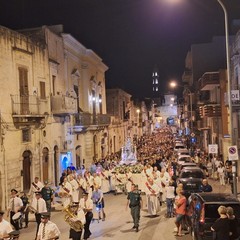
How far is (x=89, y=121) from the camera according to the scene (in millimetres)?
32969

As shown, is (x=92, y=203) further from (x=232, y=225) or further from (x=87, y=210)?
(x=232, y=225)

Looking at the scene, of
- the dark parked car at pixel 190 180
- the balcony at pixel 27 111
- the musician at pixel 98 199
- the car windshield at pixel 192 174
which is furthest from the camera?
the car windshield at pixel 192 174

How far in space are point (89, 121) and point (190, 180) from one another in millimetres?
14403

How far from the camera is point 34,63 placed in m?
23.5

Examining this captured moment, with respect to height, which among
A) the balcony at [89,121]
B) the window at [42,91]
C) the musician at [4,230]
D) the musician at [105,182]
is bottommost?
the musician at [105,182]

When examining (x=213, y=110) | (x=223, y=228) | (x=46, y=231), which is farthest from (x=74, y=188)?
(x=213, y=110)

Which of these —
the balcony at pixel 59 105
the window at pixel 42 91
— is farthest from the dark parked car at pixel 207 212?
the balcony at pixel 59 105

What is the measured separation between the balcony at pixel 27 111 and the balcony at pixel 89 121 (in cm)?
736

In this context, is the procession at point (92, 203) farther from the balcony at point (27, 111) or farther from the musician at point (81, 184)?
the balcony at point (27, 111)

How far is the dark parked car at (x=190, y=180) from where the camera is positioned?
19.4 m

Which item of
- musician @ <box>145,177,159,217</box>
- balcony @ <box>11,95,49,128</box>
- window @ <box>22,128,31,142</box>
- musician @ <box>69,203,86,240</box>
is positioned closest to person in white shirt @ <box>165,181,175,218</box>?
musician @ <box>145,177,159,217</box>

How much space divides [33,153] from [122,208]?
6.76 m

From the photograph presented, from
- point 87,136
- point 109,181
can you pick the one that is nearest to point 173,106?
point 87,136

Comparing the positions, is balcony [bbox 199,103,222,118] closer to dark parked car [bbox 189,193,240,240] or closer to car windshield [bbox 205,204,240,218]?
dark parked car [bbox 189,193,240,240]
